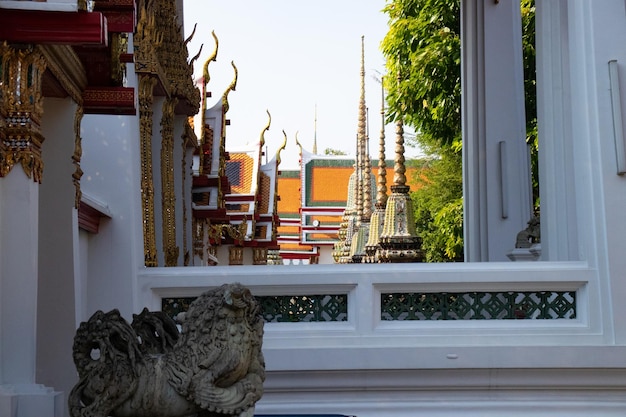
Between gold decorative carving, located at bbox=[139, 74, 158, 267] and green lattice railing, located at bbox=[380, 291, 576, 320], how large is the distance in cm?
278

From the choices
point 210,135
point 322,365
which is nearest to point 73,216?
point 322,365

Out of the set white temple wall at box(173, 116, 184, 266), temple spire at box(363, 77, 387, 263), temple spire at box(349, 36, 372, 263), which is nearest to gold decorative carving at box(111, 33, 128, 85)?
white temple wall at box(173, 116, 184, 266)

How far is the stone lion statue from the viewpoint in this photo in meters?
4.47

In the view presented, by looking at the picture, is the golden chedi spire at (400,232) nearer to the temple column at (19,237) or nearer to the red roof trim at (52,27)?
the temple column at (19,237)

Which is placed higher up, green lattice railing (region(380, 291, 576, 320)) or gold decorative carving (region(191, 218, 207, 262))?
gold decorative carving (region(191, 218, 207, 262))

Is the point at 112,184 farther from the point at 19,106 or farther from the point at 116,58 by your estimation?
the point at 19,106

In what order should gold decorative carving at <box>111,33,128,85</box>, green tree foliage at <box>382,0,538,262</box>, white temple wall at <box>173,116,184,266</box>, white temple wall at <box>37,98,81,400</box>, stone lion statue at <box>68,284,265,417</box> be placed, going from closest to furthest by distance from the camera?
stone lion statue at <box>68,284,265,417</box>
gold decorative carving at <box>111,33,128,85</box>
white temple wall at <box>37,98,81,400</box>
white temple wall at <box>173,116,184,266</box>
green tree foliage at <box>382,0,538,262</box>

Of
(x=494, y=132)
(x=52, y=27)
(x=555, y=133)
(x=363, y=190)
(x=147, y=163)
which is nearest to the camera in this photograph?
(x=52, y=27)

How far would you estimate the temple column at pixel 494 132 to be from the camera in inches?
481

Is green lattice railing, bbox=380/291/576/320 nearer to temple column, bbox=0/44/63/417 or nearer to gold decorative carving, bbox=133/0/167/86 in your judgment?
temple column, bbox=0/44/63/417

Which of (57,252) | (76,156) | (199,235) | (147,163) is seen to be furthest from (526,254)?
(199,235)

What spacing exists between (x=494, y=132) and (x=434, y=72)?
251 inches

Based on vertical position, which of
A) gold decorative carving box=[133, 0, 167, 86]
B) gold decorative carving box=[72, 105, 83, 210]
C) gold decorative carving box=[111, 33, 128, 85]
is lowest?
gold decorative carving box=[72, 105, 83, 210]

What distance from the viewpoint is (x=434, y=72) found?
18.7 meters
